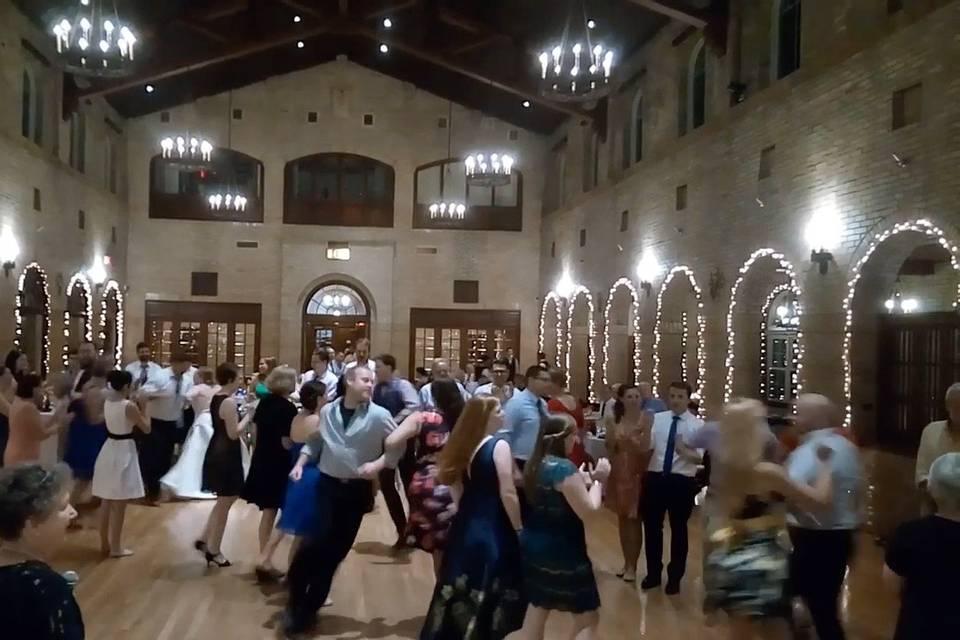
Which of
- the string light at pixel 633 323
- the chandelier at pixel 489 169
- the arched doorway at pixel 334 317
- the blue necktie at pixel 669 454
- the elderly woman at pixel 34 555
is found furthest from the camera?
the arched doorway at pixel 334 317

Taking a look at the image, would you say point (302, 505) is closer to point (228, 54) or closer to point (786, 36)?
point (786, 36)

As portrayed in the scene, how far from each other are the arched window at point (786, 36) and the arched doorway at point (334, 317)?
1195cm

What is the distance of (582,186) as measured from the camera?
58.0 feet

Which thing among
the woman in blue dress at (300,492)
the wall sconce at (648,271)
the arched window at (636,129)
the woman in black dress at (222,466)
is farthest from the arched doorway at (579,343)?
the woman in blue dress at (300,492)

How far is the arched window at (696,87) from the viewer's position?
1249 centimetres

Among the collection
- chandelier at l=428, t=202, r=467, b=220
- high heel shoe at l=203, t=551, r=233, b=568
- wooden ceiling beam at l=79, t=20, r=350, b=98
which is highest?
wooden ceiling beam at l=79, t=20, r=350, b=98

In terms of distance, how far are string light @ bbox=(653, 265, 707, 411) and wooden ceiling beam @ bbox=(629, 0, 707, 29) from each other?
3096 mm

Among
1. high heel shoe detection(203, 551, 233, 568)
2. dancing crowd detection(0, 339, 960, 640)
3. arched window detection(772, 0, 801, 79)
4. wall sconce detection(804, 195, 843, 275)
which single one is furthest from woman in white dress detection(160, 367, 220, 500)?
arched window detection(772, 0, 801, 79)

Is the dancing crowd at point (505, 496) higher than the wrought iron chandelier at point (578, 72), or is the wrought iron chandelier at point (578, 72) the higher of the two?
the wrought iron chandelier at point (578, 72)

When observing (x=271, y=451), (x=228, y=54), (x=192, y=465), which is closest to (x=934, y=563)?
(x=271, y=451)

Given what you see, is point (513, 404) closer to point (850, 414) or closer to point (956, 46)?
point (850, 414)

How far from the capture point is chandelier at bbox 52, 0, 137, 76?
963cm

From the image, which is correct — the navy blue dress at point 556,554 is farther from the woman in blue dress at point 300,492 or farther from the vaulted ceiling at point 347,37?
the vaulted ceiling at point 347,37

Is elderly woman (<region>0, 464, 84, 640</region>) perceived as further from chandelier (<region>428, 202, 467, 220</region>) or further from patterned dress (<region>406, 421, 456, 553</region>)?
chandelier (<region>428, 202, 467, 220</region>)
